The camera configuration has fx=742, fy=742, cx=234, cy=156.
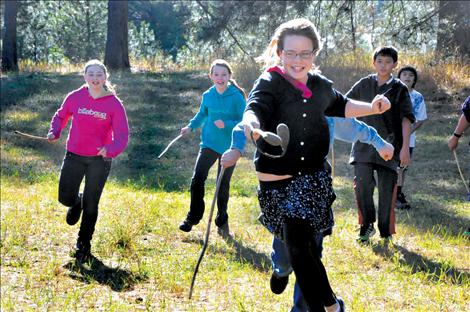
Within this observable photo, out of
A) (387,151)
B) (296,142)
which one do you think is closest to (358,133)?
(387,151)

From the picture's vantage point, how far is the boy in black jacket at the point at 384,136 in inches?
277

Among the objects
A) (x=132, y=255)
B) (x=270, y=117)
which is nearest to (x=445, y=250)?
(x=132, y=255)

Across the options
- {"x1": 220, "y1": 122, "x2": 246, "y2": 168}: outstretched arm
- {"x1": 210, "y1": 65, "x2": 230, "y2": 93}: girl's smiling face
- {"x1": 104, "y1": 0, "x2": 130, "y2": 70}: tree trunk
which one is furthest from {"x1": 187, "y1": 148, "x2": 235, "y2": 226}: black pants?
{"x1": 104, "y1": 0, "x2": 130, "y2": 70}: tree trunk

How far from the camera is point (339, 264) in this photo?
6688 mm

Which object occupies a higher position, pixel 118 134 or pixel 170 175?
pixel 118 134

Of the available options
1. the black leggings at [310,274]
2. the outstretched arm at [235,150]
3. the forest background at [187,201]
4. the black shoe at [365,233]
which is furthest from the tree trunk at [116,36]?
the black leggings at [310,274]

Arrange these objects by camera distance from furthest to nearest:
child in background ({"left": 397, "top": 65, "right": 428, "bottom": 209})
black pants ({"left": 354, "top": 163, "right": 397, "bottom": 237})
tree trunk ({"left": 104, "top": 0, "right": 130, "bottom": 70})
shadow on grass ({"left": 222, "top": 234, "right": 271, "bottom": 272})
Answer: tree trunk ({"left": 104, "top": 0, "right": 130, "bottom": 70}), child in background ({"left": 397, "top": 65, "right": 428, "bottom": 209}), black pants ({"left": 354, "top": 163, "right": 397, "bottom": 237}), shadow on grass ({"left": 222, "top": 234, "right": 271, "bottom": 272})

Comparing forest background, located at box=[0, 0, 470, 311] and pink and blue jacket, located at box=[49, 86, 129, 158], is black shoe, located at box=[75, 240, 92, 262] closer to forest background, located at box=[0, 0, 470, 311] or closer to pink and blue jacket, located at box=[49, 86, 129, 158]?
forest background, located at box=[0, 0, 470, 311]

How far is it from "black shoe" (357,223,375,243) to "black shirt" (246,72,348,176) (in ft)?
10.6

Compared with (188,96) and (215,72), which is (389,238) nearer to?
(215,72)

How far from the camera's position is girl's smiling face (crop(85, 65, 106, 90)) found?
22.0 feet

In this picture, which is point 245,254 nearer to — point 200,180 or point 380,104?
point 200,180

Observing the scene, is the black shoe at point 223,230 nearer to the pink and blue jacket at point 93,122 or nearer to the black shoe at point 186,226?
the black shoe at point 186,226

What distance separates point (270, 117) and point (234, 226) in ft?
14.6
